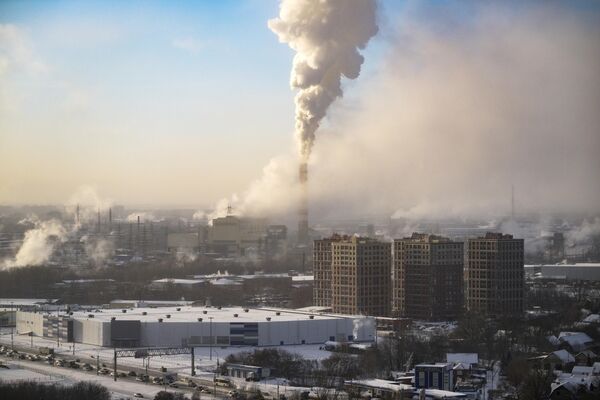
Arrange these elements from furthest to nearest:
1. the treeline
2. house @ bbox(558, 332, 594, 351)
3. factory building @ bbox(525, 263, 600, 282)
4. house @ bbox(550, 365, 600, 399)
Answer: factory building @ bbox(525, 263, 600, 282) → house @ bbox(558, 332, 594, 351) → house @ bbox(550, 365, 600, 399) → the treeline

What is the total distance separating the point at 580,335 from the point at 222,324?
4.94m

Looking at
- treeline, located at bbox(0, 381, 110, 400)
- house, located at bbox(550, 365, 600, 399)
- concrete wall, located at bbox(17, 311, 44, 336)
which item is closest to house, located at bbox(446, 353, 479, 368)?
house, located at bbox(550, 365, 600, 399)

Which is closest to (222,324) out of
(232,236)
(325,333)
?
(325,333)

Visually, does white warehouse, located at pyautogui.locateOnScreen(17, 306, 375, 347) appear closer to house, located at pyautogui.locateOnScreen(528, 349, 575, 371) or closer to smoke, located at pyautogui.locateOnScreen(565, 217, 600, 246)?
house, located at pyautogui.locateOnScreen(528, 349, 575, 371)

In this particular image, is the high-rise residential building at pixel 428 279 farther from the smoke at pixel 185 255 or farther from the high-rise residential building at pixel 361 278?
the smoke at pixel 185 255

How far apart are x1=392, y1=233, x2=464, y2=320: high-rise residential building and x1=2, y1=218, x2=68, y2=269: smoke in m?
13.0

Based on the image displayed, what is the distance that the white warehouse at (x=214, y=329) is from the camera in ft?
62.6

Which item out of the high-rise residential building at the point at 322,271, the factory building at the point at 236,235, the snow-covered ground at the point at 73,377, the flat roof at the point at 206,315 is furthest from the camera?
the factory building at the point at 236,235

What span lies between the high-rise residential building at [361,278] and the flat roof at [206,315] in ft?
6.07

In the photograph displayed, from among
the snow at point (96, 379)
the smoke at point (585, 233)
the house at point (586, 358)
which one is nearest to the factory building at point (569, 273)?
the smoke at point (585, 233)

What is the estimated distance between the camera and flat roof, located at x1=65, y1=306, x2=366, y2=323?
19.8 m

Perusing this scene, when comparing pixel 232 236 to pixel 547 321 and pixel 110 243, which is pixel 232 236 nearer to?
pixel 110 243

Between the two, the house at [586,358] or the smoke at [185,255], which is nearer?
the house at [586,358]

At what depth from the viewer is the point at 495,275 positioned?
75.7 feet
